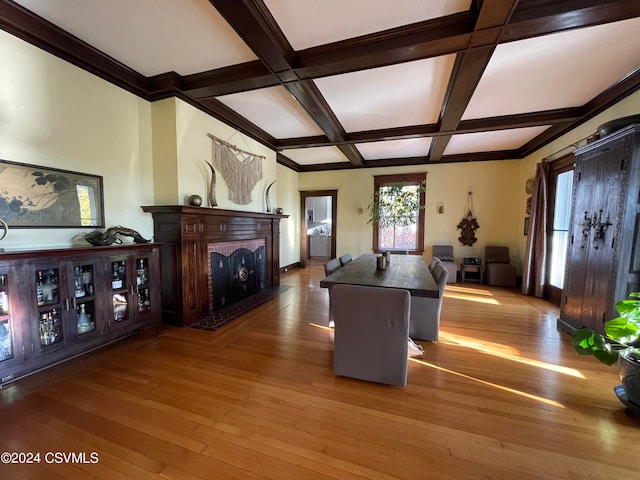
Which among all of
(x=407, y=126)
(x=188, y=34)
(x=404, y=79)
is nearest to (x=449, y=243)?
(x=407, y=126)

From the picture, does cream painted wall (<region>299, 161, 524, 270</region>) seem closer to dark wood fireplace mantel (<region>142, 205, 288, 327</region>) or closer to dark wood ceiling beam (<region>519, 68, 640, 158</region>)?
dark wood ceiling beam (<region>519, 68, 640, 158</region>)

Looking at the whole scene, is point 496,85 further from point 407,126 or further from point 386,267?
point 386,267

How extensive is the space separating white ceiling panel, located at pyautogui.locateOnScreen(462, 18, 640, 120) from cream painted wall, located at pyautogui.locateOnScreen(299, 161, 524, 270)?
7.96 feet

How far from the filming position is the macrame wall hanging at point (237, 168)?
3.61m

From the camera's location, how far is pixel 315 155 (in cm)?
589

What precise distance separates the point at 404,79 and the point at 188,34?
2.14m

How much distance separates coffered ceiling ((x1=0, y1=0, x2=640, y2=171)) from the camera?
6.09 ft

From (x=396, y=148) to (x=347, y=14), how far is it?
3.68 m

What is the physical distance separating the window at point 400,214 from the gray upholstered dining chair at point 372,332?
462 cm

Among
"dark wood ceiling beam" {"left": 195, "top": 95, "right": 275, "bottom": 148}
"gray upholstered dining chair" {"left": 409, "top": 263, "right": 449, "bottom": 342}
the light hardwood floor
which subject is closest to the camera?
the light hardwood floor

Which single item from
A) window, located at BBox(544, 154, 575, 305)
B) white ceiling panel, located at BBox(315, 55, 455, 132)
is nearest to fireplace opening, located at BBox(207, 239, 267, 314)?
white ceiling panel, located at BBox(315, 55, 455, 132)

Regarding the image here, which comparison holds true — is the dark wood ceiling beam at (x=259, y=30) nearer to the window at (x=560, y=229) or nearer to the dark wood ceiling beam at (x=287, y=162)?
the dark wood ceiling beam at (x=287, y=162)

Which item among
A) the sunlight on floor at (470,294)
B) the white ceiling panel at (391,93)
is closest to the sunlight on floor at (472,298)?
the sunlight on floor at (470,294)

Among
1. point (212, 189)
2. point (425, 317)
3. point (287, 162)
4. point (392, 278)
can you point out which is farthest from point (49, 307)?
point (287, 162)
